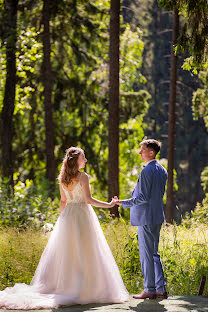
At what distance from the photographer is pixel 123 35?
76.1 ft

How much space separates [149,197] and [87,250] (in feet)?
3.67

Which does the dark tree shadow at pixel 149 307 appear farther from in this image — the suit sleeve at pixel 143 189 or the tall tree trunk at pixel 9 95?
the tall tree trunk at pixel 9 95

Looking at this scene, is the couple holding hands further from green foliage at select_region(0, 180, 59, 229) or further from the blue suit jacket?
green foliage at select_region(0, 180, 59, 229)

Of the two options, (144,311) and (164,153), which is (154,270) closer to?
(144,311)

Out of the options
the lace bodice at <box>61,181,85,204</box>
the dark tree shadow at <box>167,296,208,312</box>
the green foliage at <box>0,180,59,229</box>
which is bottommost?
the dark tree shadow at <box>167,296,208,312</box>

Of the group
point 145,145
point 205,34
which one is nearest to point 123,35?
point 205,34

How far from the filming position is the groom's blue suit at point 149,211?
788cm

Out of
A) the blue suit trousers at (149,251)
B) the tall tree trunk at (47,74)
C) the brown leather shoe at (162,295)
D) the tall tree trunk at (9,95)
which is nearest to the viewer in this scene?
the blue suit trousers at (149,251)

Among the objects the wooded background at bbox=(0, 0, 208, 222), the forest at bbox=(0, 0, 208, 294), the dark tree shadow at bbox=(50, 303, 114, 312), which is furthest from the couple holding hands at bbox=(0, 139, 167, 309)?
the wooded background at bbox=(0, 0, 208, 222)

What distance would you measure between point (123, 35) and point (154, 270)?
53.8 feet

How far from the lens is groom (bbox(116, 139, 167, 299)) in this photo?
7.88 metres

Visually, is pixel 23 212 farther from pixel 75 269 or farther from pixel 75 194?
pixel 75 269

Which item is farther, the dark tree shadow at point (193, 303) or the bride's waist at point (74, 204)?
the bride's waist at point (74, 204)

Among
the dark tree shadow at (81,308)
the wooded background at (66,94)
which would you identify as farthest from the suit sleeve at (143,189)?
the wooded background at (66,94)
